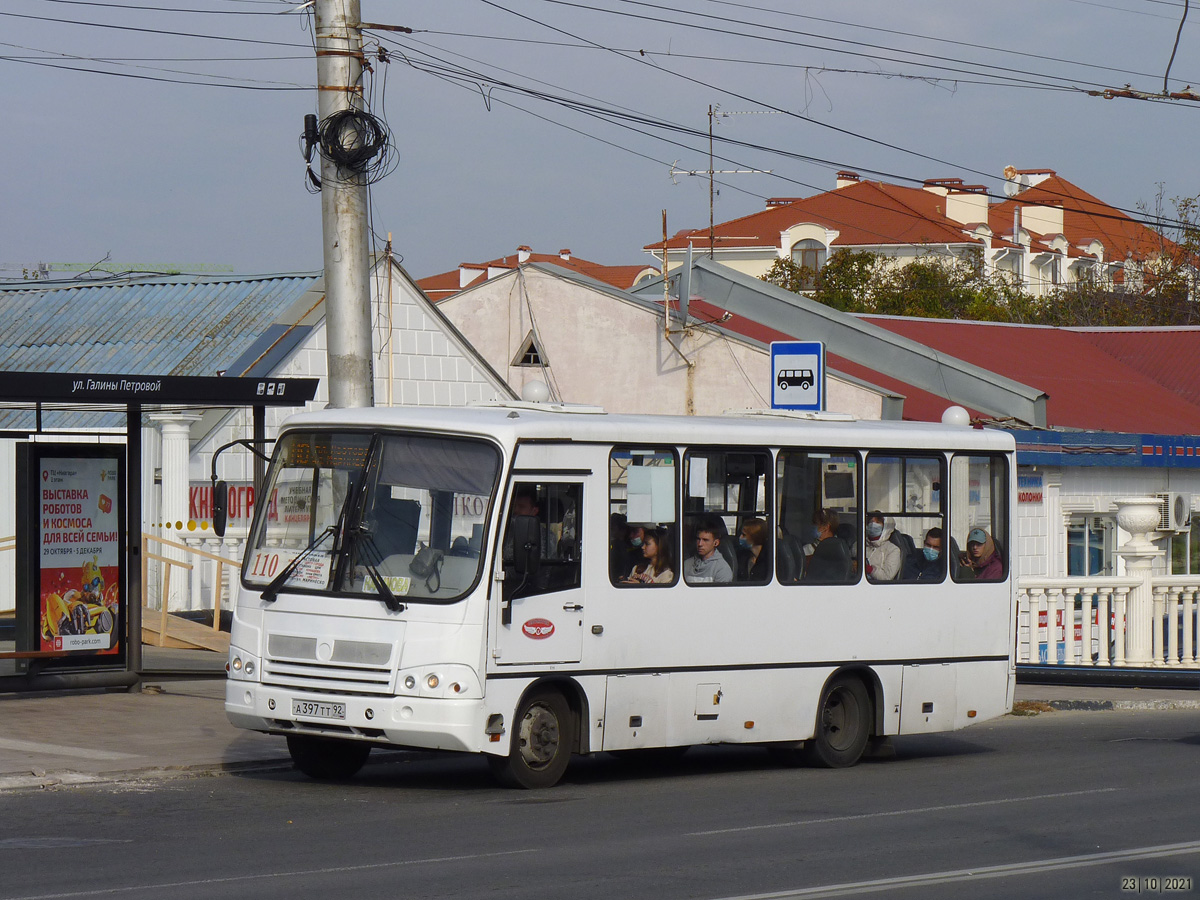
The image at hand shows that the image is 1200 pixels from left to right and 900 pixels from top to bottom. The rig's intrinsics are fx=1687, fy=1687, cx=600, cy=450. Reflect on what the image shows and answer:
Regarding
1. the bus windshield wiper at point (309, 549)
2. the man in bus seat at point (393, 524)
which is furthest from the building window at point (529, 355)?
the man in bus seat at point (393, 524)

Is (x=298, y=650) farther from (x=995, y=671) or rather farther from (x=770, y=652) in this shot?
(x=995, y=671)

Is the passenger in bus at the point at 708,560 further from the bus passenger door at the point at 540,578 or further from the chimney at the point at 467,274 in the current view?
the chimney at the point at 467,274

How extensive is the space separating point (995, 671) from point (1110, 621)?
817cm

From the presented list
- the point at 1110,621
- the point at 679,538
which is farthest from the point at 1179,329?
the point at 679,538

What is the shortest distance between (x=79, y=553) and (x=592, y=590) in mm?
5975

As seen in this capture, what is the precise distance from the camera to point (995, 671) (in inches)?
544

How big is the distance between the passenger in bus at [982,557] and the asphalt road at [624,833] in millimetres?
1553

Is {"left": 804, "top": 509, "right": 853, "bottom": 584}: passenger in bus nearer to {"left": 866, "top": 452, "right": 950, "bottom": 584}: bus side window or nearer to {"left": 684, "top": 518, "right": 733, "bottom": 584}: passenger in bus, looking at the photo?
{"left": 866, "top": 452, "right": 950, "bottom": 584}: bus side window

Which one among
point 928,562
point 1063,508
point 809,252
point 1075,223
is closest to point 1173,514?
point 1063,508

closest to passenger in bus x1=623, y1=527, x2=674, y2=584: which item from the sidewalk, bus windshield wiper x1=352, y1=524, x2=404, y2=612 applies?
bus windshield wiper x1=352, y1=524, x2=404, y2=612

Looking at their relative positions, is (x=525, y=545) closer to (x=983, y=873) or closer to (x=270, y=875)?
(x=270, y=875)

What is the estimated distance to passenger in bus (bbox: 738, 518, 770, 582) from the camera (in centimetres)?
1238

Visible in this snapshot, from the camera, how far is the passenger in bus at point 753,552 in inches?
488

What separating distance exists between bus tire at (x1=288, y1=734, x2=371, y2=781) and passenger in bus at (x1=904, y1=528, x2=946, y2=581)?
4533mm
